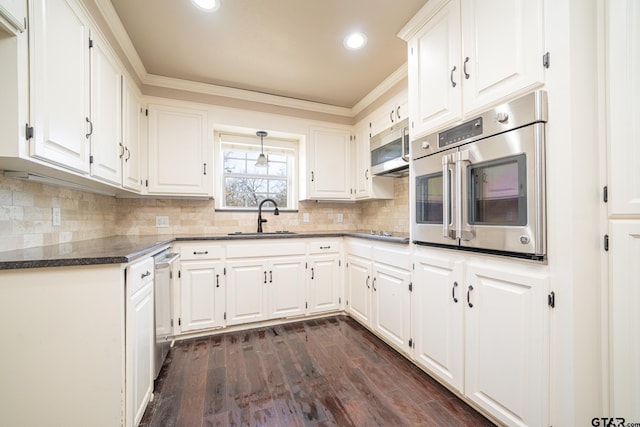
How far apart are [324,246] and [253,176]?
1.33 metres

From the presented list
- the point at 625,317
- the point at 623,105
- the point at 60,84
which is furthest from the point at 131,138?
the point at 625,317

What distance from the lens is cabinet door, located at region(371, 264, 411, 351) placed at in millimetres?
1945

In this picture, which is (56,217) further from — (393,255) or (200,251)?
(393,255)

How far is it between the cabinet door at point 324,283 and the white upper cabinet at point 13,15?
2411 mm

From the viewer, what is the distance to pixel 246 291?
8.25 ft

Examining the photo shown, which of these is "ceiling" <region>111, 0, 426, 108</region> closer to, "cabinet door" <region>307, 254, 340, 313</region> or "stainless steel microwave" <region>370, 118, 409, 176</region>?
"stainless steel microwave" <region>370, 118, 409, 176</region>

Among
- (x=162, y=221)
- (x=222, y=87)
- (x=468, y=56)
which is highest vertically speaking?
(x=222, y=87)

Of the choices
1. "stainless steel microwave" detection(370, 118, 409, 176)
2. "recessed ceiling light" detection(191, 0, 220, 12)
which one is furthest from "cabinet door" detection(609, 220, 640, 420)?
"recessed ceiling light" detection(191, 0, 220, 12)

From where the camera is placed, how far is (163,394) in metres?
1.60

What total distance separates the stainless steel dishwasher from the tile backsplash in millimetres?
650

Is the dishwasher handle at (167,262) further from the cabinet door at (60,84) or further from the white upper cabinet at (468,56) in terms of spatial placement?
the white upper cabinet at (468,56)

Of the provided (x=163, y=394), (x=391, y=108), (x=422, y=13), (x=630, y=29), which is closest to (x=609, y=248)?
(x=630, y=29)

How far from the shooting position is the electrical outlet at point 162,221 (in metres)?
2.75

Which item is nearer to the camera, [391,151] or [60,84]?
[60,84]
